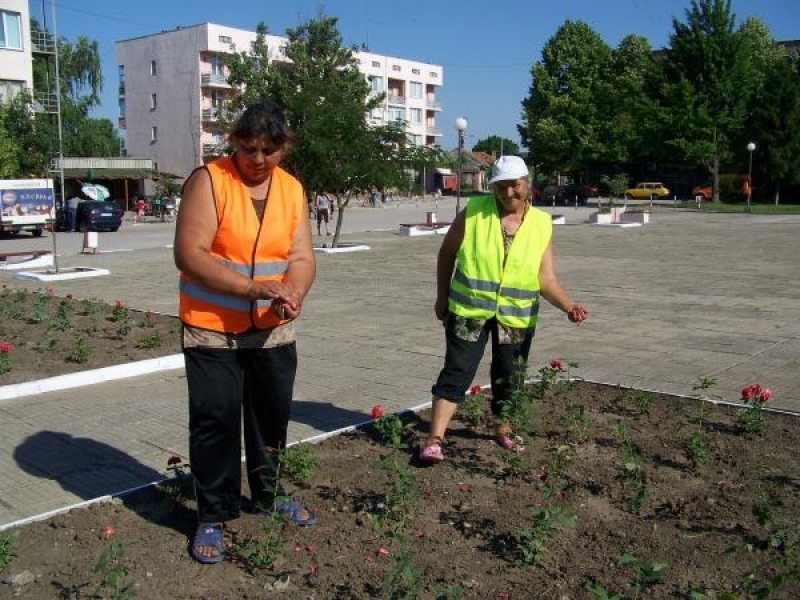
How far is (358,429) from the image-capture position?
16.7 ft

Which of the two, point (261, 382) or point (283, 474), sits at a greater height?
point (261, 382)

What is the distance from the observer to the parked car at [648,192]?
59872mm

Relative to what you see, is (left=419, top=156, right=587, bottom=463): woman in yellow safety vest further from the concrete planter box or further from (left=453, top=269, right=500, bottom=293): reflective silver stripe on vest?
the concrete planter box

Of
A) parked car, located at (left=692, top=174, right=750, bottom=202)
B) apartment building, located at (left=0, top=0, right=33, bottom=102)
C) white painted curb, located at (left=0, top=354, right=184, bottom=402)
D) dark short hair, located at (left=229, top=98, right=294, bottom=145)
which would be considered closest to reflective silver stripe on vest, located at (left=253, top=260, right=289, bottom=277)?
dark short hair, located at (left=229, top=98, right=294, bottom=145)

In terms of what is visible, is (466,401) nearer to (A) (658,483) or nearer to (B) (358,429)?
(B) (358,429)

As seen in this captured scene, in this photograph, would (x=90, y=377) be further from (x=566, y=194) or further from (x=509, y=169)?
(x=566, y=194)

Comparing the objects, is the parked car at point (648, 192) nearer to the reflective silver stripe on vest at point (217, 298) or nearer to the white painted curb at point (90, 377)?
the white painted curb at point (90, 377)

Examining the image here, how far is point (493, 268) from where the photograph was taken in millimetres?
4414

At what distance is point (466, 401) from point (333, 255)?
48.4 feet

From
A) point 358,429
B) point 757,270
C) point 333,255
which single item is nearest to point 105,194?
point 333,255

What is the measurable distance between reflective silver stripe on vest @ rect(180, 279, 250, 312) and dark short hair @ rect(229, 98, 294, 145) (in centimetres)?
64

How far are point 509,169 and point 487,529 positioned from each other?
1.84 metres

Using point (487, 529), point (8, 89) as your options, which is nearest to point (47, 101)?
point (8, 89)

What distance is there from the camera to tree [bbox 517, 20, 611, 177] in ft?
195
